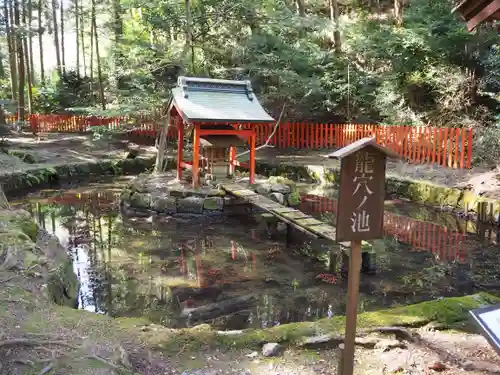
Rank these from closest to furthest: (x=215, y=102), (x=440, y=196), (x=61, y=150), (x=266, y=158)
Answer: (x=215, y=102)
(x=440, y=196)
(x=266, y=158)
(x=61, y=150)

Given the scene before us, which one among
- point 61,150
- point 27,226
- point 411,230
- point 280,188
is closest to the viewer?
point 27,226

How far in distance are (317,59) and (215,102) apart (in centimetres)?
838

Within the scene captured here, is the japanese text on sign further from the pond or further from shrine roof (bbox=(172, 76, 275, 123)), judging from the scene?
shrine roof (bbox=(172, 76, 275, 123))

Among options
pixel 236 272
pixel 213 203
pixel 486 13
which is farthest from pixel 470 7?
pixel 213 203

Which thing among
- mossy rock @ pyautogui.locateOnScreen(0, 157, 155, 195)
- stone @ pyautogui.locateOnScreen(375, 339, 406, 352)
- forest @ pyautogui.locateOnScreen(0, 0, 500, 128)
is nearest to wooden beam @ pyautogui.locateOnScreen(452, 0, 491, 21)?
stone @ pyautogui.locateOnScreen(375, 339, 406, 352)

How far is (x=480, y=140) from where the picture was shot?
12.8 metres

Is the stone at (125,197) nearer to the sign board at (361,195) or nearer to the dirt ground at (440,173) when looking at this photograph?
the dirt ground at (440,173)

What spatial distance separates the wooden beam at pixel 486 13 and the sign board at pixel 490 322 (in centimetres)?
300

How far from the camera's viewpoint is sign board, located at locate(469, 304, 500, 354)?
7.78 feet

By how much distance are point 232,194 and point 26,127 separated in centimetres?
1644

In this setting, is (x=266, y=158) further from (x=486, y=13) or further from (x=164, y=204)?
(x=486, y=13)

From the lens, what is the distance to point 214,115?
10.9m

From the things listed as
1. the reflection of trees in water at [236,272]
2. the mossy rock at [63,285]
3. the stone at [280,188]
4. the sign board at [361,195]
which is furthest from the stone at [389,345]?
the stone at [280,188]

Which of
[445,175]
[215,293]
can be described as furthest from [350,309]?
[445,175]
